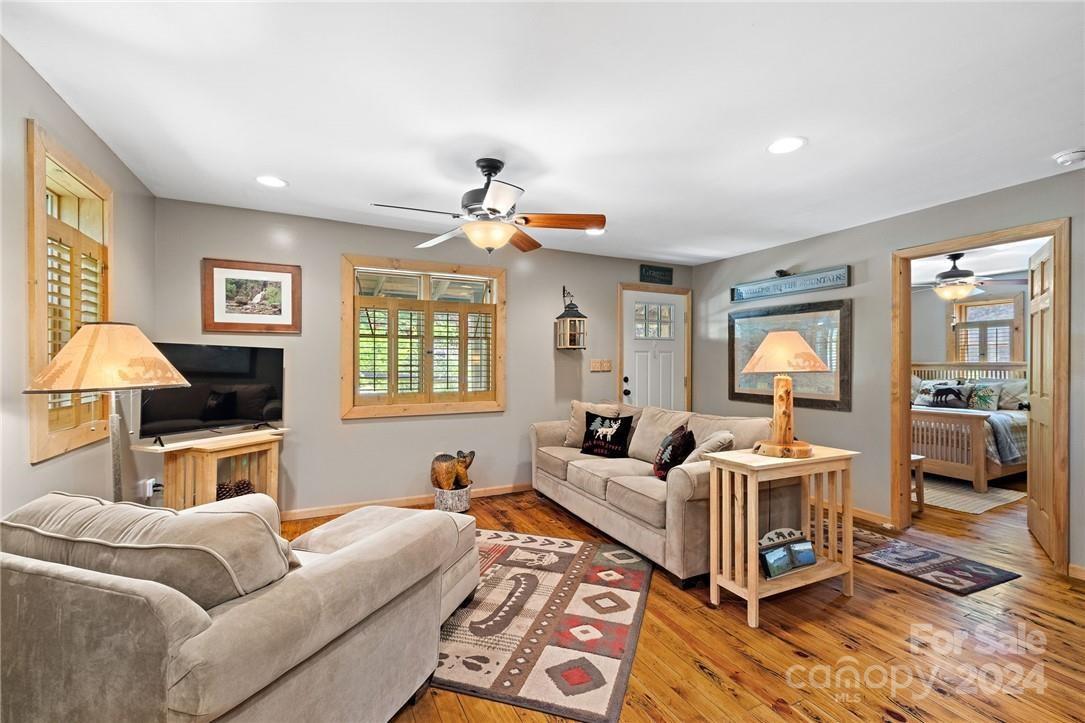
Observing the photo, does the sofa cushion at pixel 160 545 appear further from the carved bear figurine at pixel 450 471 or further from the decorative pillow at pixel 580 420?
the decorative pillow at pixel 580 420

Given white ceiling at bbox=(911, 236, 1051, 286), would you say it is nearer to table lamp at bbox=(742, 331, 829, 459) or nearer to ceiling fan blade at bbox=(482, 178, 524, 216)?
table lamp at bbox=(742, 331, 829, 459)

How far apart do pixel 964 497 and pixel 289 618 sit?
19.2ft

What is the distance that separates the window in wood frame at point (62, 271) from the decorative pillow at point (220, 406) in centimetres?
72

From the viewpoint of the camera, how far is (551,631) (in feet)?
7.54

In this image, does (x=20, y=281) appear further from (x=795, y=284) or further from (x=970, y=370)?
(x=970, y=370)

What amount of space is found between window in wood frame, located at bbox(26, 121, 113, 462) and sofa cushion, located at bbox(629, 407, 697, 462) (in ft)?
11.0

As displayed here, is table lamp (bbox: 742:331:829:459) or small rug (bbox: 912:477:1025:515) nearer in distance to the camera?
table lamp (bbox: 742:331:829:459)

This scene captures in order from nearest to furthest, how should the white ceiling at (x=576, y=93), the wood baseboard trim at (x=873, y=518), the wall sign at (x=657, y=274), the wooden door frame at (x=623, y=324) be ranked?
1. the white ceiling at (x=576, y=93)
2. the wood baseboard trim at (x=873, y=518)
3. the wooden door frame at (x=623, y=324)
4. the wall sign at (x=657, y=274)

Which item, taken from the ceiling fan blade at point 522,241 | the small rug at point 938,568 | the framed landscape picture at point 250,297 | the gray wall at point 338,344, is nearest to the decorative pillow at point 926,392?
the small rug at point 938,568

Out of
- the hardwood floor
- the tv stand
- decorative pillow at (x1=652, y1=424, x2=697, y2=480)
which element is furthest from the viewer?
decorative pillow at (x1=652, y1=424, x2=697, y2=480)

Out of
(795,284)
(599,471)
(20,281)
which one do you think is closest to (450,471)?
(599,471)

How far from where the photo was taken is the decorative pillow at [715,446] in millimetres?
2850

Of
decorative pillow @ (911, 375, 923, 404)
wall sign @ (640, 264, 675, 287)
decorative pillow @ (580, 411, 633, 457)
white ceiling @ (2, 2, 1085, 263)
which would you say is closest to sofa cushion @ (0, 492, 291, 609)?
white ceiling @ (2, 2, 1085, 263)

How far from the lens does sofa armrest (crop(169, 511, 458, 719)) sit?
1.00 metres
